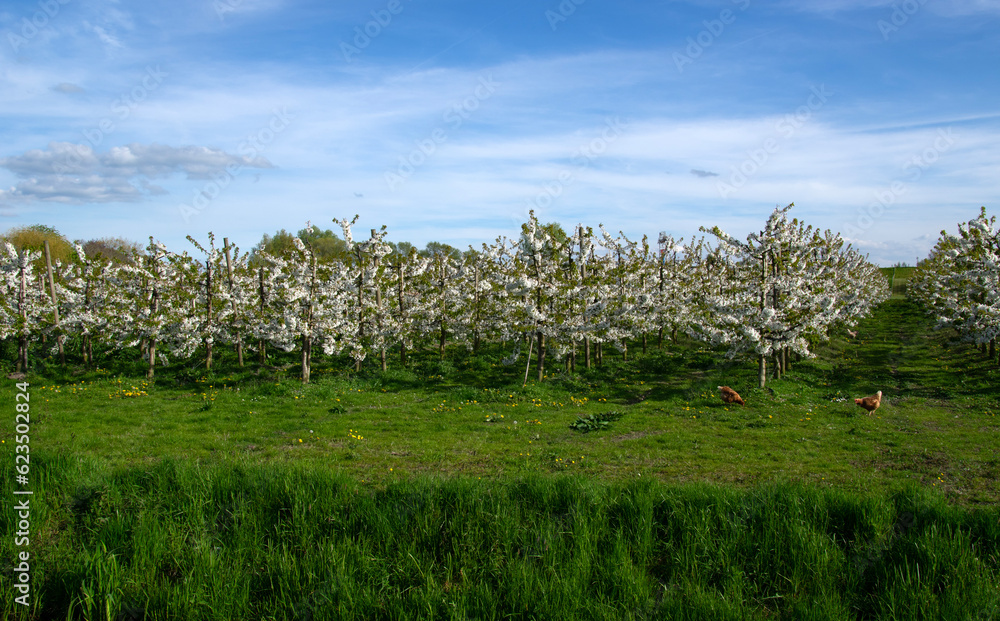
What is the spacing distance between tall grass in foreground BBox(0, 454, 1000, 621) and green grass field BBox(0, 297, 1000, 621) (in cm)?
3

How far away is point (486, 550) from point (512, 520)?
0.53 meters

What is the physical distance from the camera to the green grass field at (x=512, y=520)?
6445 millimetres

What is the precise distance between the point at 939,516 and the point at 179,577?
33.2 feet

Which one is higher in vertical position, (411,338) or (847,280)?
(847,280)

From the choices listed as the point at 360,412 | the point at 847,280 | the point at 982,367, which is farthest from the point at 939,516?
the point at 847,280

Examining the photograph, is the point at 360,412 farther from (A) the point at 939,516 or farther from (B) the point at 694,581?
(A) the point at 939,516

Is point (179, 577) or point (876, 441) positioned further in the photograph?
point (876, 441)

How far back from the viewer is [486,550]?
7.55m

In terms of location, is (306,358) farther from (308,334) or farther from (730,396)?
(730,396)

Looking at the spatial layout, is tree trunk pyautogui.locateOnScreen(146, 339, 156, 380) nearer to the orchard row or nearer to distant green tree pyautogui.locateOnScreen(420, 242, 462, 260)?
the orchard row

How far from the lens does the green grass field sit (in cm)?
645

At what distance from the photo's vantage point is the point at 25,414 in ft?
46.0

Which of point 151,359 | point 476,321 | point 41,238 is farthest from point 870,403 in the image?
point 41,238

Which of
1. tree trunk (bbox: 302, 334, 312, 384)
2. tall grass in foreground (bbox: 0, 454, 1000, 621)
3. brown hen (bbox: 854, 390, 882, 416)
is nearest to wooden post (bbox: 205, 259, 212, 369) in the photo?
tree trunk (bbox: 302, 334, 312, 384)
